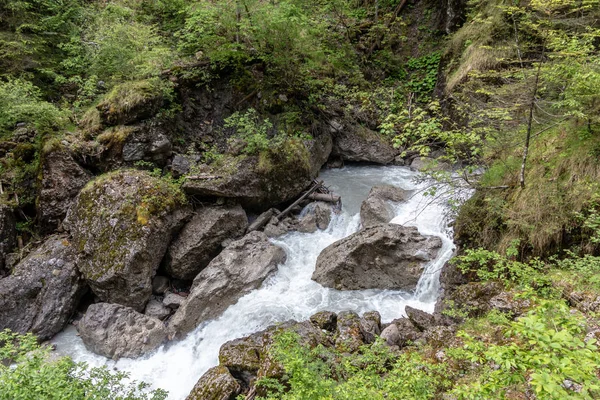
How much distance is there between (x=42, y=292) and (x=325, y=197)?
26.0 feet

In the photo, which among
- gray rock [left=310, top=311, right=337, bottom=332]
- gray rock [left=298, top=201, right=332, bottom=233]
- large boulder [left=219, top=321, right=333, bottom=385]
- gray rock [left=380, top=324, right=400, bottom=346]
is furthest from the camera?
gray rock [left=298, top=201, right=332, bottom=233]

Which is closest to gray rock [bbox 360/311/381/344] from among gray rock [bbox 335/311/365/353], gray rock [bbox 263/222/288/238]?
gray rock [bbox 335/311/365/353]

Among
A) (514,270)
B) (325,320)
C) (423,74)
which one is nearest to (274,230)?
(325,320)

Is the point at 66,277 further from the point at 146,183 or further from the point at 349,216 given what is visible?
the point at 349,216

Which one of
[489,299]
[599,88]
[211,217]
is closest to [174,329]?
[211,217]

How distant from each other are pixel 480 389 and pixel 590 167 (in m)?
4.72

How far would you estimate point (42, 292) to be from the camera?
23.8 ft

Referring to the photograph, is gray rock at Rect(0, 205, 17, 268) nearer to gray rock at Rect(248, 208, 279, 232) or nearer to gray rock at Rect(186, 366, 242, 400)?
gray rock at Rect(248, 208, 279, 232)

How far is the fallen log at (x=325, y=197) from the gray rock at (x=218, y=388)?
20.4 feet

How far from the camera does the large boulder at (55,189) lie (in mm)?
8266

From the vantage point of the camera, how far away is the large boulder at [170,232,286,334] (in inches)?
283

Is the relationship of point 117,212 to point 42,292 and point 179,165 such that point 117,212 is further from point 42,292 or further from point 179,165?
point 42,292

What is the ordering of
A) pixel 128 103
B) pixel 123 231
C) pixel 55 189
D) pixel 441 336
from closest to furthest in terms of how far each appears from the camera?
pixel 441 336 → pixel 123 231 → pixel 55 189 → pixel 128 103

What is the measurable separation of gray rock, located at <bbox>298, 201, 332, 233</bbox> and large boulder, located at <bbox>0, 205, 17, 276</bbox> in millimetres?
7613
